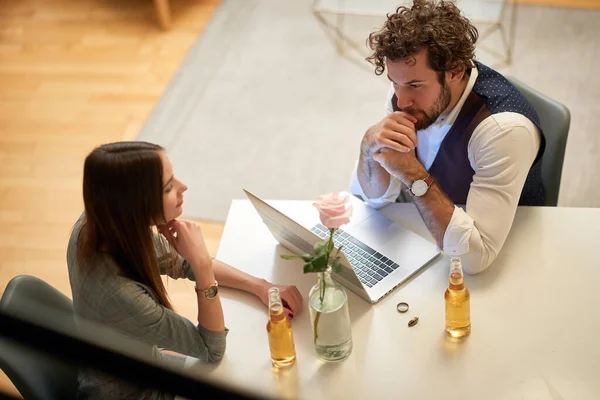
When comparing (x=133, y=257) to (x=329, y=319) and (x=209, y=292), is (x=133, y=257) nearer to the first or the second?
(x=209, y=292)

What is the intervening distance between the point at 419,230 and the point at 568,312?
0.40 meters

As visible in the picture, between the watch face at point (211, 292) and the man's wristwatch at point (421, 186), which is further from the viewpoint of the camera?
the man's wristwatch at point (421, 186)

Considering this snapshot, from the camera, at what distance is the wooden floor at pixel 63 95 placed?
303 centimetres

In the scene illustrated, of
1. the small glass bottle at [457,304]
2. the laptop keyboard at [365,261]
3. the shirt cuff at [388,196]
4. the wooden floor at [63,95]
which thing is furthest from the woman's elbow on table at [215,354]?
the wooden floor at [63,95]

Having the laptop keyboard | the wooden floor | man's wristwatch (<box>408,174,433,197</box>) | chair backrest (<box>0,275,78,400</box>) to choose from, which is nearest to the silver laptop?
the laptop keyboard

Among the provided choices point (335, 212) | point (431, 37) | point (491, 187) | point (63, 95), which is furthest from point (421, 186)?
point (63, 95)

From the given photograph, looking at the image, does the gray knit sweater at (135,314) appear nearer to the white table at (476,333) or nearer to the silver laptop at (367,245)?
the white table at (476,333)

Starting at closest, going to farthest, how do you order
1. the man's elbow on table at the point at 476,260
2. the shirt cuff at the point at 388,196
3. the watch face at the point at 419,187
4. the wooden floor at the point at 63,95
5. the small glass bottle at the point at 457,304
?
the small glass bottle at the point at 457,304, the man's elbow on table at the point at 476,260, the watch face at the point at 419,187, the shirt cuff at the point at 388,196, the wooden floor at the point at 63,95

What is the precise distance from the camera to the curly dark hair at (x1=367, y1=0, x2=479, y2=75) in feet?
5.74

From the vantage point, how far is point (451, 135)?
1862 mm

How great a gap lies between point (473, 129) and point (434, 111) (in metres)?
0.10

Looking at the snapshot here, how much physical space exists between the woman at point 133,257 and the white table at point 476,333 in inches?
4.5

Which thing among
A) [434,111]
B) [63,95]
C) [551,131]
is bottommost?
[63,95]

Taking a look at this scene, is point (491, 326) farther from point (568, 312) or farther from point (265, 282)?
point (265, 282)
